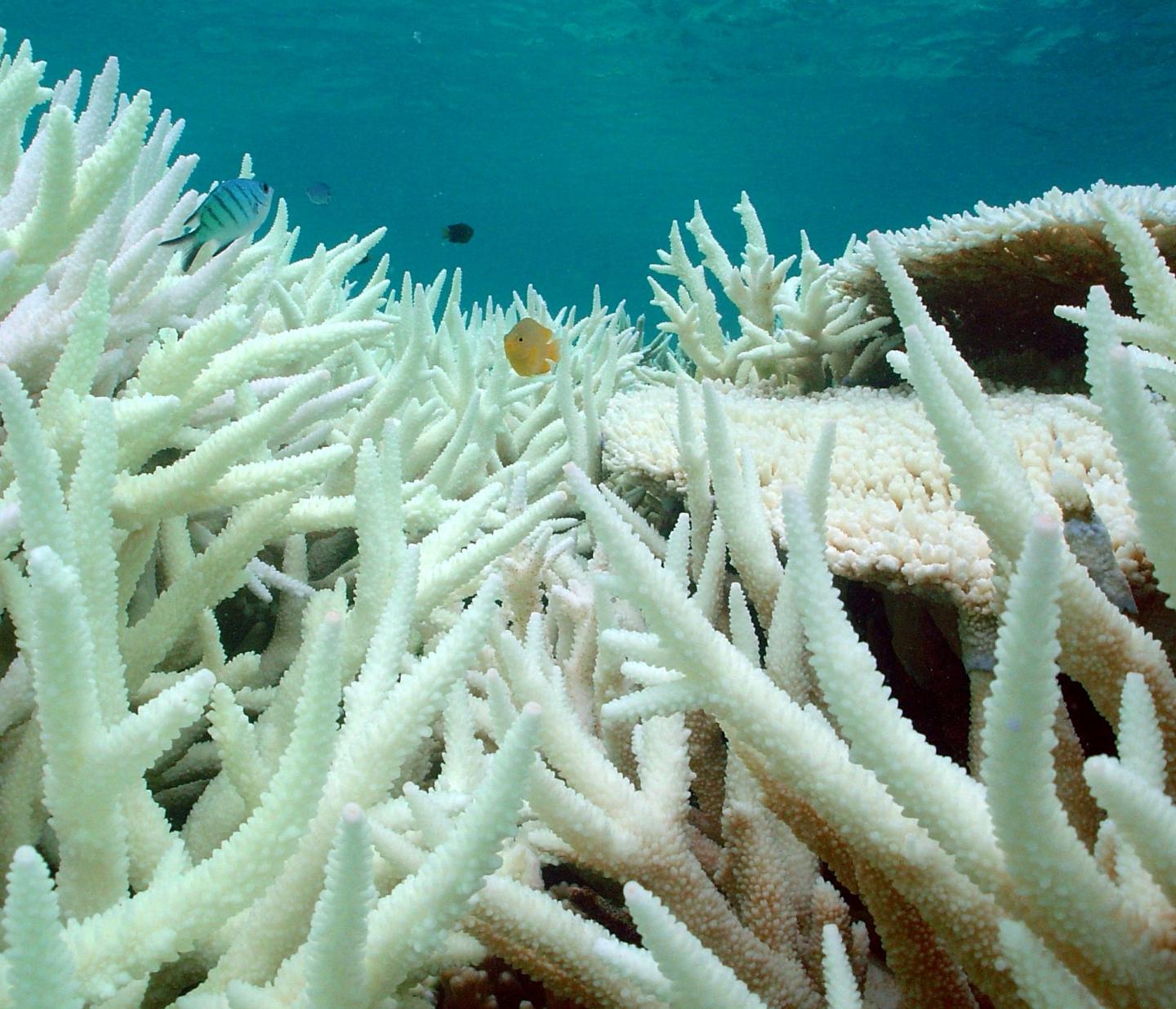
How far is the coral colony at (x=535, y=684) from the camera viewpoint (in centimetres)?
85

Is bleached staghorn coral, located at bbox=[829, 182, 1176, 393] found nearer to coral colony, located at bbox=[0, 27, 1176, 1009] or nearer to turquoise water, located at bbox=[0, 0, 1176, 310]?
coral colony, located at bbox=[0, 27, 1176, 1009]

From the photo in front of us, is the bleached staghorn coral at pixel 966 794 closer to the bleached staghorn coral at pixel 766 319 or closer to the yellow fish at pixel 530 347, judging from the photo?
the yellow fish at pixel 530 347

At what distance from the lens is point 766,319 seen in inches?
161

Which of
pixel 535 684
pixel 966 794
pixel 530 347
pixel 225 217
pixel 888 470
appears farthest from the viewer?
pixel 530 347

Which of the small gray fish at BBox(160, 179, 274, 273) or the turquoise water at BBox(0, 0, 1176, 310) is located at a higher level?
the turquoise water at BBox(0, 0, 1176, 310)

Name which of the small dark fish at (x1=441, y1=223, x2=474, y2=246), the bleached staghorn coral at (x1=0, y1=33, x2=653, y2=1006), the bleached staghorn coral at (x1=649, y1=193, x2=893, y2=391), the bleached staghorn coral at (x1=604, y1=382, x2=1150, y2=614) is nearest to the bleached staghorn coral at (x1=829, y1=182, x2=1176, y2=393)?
the bleached staghorn coral at (x1=649, y1=193, x2=893, y2=391)

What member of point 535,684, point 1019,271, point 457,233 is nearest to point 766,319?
point 1019,271

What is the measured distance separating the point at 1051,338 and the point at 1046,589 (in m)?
2.96

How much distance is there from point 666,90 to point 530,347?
162ft

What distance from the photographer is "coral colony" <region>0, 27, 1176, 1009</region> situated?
85 cm

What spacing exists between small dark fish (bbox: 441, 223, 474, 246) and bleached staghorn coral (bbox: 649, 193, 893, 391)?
14.7 feet

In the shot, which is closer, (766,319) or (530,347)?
(530,347)

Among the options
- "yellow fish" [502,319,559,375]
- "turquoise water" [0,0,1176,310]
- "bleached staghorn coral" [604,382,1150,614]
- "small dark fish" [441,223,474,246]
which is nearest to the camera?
"bleached staghorn coral" [604,382,1150,614]

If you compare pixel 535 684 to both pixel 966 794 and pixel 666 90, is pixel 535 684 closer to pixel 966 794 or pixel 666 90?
pixel 966 794
